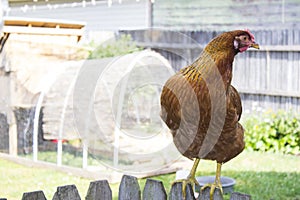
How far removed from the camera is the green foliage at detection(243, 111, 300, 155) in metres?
6.45

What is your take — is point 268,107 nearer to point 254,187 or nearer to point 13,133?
point 254,187

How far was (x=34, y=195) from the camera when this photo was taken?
5.37 ft

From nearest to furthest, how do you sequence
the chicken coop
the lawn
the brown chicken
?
1. the brown chicken
2. the lawn
3. the chicken coop

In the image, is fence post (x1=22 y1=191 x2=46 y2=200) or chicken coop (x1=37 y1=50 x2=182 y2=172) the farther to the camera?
chicken coop (x1=37 y1=50 x2=182 y2=172)

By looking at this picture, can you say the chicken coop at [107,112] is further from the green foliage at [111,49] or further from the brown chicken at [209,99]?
the brown chicken at [209,99]

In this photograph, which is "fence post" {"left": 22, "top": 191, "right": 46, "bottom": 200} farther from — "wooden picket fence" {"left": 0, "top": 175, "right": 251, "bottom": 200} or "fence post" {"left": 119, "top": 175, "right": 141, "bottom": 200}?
"fence post" {"left": 119, "top": 175, "right": 141, "bottom": 200}

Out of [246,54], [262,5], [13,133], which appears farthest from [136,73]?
[262,5]

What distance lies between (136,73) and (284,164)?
1893 mm

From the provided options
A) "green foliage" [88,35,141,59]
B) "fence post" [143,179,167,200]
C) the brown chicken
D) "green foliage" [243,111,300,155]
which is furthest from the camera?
"green foliage" [88,35,141,59]

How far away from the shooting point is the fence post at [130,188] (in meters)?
1.85

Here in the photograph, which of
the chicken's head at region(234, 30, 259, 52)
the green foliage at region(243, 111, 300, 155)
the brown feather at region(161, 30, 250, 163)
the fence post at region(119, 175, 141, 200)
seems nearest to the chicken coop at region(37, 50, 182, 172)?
the green foliage at region(243, 111, 300, 155)

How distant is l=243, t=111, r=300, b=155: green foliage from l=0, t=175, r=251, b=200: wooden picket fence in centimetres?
482

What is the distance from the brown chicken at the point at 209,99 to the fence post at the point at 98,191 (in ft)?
1.33

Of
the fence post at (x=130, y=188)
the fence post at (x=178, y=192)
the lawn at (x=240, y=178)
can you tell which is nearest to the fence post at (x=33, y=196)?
the fence post at (x=130, y=188)
